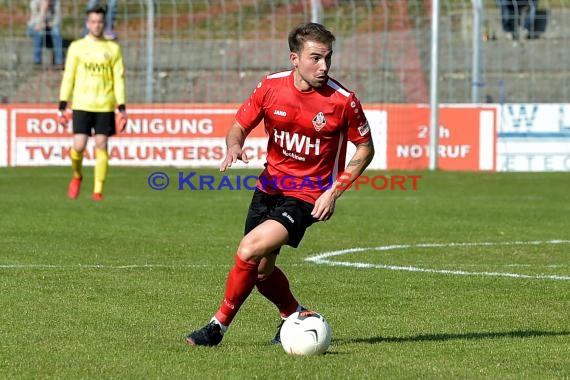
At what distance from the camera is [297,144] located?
23.7ft

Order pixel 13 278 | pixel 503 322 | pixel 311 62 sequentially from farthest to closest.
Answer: pixel 13 278, pixel 503 322, pixel 311 62

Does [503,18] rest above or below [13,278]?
above

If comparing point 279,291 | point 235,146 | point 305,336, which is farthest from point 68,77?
point 305,336

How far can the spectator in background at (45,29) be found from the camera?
2478cm

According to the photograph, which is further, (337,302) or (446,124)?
(446,124)

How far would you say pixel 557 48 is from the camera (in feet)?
86.8

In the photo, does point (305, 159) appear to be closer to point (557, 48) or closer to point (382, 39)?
point (382, 39)

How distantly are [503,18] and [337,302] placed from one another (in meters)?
18.0

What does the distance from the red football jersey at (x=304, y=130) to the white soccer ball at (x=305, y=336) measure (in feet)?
2.37

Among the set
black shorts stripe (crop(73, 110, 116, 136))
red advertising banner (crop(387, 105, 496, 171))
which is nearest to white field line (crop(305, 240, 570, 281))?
black shorts stripe (crop(73, 110, 116, 136))

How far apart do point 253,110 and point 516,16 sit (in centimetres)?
1957

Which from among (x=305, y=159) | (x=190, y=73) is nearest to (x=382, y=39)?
(x=190, y=73)

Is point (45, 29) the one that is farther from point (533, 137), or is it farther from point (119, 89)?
point (533, 137)

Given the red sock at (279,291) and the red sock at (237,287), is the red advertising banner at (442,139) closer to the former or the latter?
the red sock at (279,291)
